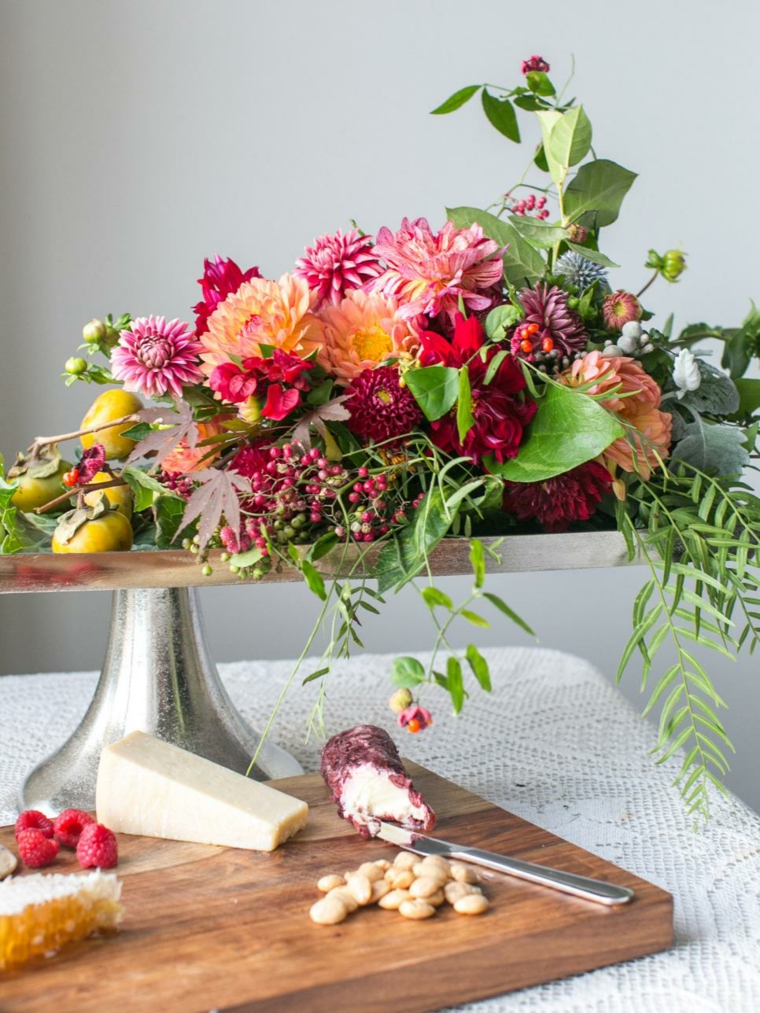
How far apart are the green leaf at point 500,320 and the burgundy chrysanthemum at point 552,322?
0.02 meters

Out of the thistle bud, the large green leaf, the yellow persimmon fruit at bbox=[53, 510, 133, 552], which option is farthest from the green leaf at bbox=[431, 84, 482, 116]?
the thistle bud

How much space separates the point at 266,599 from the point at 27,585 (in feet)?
3.98

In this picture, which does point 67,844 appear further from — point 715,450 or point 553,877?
point 715,450

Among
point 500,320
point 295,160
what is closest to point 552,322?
point 500,320

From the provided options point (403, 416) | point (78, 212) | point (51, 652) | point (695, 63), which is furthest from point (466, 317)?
point (695, 63)

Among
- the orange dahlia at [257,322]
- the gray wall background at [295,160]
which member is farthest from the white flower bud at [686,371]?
the gray wall background at [295,160]

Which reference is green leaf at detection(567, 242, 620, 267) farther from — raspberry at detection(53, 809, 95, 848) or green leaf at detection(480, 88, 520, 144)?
raspberry at detection(53, 809, 95, 848)

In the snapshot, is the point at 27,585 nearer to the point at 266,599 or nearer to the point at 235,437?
the point at 235,437

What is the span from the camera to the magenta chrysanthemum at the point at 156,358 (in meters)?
0.68

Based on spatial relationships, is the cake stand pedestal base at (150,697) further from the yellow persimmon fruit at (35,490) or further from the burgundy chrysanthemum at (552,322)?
the burgundy chrysanthemum at (552,322)

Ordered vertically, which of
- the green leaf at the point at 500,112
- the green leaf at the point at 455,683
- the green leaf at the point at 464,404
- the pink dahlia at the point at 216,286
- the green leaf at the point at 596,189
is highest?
the green leaf at the point at 500,112

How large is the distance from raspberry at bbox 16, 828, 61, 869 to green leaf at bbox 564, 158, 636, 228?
0.56 meters

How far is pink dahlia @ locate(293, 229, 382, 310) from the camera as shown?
721mm

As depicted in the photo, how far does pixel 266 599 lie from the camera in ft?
6.04
